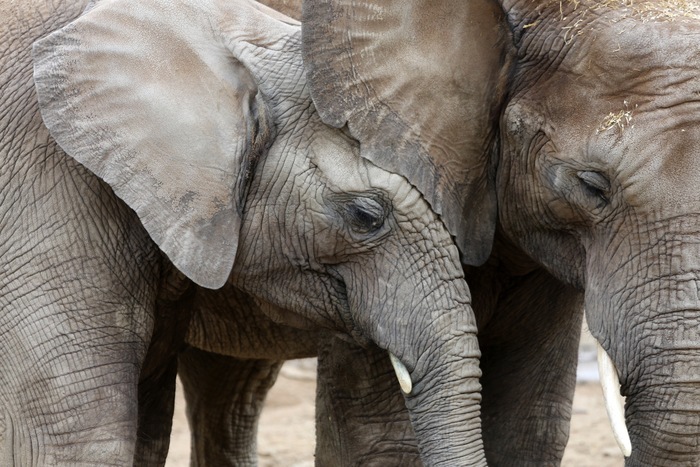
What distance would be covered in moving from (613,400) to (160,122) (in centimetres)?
162

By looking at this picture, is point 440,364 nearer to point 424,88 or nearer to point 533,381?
point 424,88

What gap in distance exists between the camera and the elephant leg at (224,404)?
7594 millimetres

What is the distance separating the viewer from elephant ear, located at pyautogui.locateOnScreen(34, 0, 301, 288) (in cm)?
527

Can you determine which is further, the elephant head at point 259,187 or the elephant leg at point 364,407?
the elephant leg at point 364,407

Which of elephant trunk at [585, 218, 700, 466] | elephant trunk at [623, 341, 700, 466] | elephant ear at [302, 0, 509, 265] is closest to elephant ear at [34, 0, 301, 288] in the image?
elephant ear at [302, 0, 509, 265]

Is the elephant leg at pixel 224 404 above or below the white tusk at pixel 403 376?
below

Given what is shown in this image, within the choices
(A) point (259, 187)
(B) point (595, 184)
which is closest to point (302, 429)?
(A) point (259, 187)

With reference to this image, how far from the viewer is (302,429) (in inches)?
392

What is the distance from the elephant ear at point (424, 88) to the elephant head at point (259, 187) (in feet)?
0.30

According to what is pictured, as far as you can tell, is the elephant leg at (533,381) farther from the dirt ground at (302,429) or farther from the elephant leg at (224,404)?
the dirt ground at (302,429)

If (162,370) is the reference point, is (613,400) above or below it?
above

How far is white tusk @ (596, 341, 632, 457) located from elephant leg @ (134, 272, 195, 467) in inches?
55.4

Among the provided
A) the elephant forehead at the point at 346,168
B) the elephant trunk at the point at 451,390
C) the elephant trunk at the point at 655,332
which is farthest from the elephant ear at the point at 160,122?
the elephant trunk at the point at 655,332

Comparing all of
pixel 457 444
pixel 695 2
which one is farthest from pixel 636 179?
pixel 457 444
